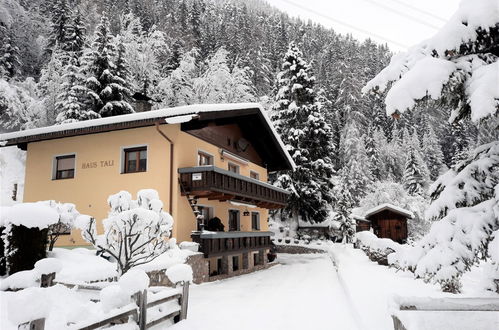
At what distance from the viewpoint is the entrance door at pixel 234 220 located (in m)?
20.3

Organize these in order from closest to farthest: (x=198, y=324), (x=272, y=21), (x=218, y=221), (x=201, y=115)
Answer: (x=198, y=324) < (x=201, y=115) < (x=218, y=221) < (x=272, y=21)

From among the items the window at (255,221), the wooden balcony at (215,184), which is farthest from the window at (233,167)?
the window at (255,221)

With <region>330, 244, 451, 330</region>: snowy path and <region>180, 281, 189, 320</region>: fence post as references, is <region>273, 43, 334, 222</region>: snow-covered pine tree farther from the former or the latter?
<region>180, 281, 189, 320</region>: fence post

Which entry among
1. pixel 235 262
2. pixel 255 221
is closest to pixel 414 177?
pixel 255 221

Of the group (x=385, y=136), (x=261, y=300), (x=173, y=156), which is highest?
(x=385, y=136)

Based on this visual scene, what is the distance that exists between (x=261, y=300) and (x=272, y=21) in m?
84.7

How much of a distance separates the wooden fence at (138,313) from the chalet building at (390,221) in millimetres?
26950

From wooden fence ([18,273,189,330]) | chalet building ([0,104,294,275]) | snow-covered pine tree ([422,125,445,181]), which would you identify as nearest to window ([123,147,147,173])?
chalet building ([0,104,294,275])

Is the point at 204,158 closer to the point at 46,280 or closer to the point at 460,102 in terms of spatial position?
the point at 46,280

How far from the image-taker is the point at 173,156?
14.9 meters

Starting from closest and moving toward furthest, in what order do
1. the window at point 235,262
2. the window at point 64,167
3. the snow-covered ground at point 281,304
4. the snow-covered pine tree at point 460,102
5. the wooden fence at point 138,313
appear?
the wooden fence at point 138,313 < the snow-covered pine tree at point 460,102 < the snow-covered ground at point 281,304 < the window at point 64,167 < the window at point 235,262

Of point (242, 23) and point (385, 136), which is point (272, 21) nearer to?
point (242, 23)

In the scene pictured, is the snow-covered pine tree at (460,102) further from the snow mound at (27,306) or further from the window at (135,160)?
the window at (135,160)

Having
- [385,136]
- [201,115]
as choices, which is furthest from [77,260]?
[385,136]
